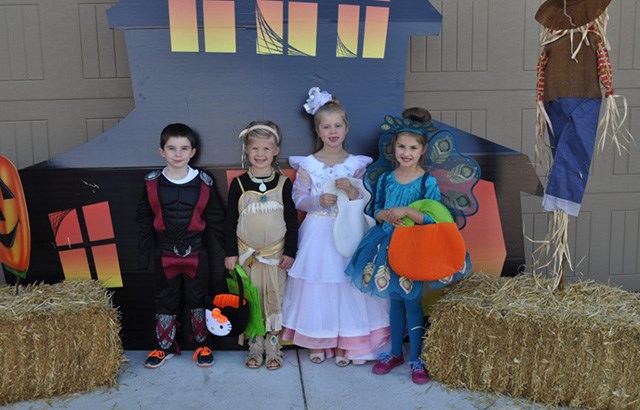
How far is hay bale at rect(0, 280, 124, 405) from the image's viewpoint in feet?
9.11

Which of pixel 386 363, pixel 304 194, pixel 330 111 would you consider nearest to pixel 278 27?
pixel 330 111

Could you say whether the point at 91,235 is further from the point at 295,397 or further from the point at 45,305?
the point at 295,397

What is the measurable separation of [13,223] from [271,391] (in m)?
1.57

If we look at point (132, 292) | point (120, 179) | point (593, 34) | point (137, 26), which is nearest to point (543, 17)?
point (593, 34)

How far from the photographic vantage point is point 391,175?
314 centimetres

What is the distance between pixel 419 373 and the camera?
302 cm

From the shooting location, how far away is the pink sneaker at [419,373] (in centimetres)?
299

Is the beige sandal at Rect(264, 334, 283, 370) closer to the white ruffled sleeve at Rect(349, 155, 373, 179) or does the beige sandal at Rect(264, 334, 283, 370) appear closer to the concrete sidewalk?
the concrete sidewalk

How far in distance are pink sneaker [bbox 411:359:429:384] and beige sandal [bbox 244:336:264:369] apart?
828 mm

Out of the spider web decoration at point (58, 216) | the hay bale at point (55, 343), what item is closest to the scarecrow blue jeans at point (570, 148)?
the hay bale at point (55, 343)

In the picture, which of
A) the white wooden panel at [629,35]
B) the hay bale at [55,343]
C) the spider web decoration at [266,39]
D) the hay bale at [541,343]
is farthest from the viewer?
the white wooden panel at [629,35]

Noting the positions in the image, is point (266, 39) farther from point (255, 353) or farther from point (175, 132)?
point (255, 353)

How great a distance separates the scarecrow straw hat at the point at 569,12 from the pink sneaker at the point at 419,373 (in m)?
1.83

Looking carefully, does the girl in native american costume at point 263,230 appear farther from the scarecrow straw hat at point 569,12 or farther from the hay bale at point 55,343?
the scarecrow straw hat at point 569,12
